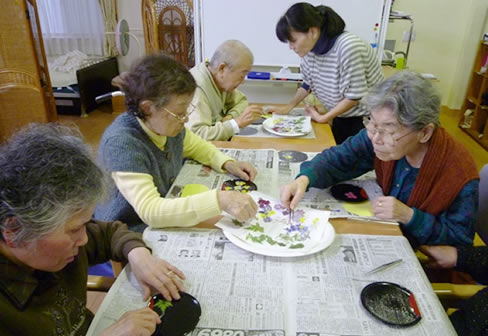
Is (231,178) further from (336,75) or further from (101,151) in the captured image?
(336,75)

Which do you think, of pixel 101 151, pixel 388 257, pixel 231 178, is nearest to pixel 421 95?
pixel 388 257

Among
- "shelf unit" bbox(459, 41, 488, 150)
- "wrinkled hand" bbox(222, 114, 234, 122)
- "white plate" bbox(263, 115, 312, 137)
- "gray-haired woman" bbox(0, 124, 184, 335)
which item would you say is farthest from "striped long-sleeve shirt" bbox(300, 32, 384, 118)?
"shelf unit" bbox(459, 41, 488, 150)

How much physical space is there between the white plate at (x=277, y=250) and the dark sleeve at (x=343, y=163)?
1.16 feet

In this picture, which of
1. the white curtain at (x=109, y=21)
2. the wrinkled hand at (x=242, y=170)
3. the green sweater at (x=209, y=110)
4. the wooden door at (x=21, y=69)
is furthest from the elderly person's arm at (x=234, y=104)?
the white curtain at (x=109, y=21)

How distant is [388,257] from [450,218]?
35 cm

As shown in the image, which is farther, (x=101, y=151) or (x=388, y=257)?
(x=101, y=151)

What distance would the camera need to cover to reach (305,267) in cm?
103

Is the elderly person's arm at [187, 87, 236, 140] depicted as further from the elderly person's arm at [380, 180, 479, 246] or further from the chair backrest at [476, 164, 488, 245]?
the chair backrest at [476, 164, 488, 245]

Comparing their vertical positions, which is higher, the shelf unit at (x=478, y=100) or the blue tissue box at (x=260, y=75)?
the blue tissue box at (x=260, y=75)

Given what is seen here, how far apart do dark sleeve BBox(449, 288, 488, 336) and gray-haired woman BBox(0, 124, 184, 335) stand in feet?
2.79

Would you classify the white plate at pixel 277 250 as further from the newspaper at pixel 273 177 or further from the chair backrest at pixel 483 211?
the chair backrest at pixel 483 211

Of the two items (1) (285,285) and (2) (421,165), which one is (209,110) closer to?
(2) (421,165)

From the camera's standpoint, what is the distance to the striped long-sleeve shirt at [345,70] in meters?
2.11

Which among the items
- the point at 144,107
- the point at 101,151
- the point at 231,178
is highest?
the point at 144,107
